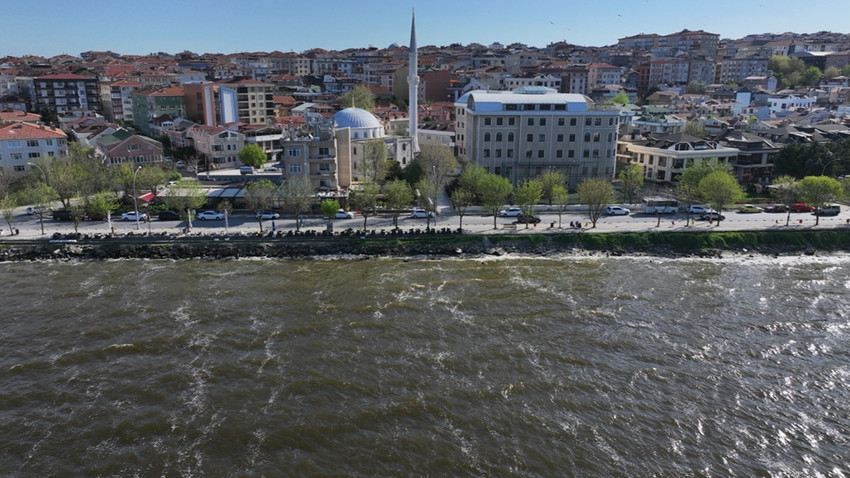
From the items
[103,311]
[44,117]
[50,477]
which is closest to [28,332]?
[103,311]

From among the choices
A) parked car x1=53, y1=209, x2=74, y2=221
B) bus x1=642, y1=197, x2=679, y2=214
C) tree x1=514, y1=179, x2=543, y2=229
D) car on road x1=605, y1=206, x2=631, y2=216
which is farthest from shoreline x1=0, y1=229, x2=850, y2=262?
bus x1=642, y1=197, x2=679, y2=214

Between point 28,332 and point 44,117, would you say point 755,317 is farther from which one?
point 44,117

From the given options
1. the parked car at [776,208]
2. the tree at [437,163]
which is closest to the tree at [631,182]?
the parked car at [776,208]

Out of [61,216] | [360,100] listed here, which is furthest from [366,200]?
[360,100]

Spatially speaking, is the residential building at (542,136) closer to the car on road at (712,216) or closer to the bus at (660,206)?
the bus at (660,206)

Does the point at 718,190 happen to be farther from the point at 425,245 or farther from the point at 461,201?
the point at 425,245

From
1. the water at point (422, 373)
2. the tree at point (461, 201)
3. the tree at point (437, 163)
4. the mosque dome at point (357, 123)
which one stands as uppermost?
the mosque dome at point (357, 123)
